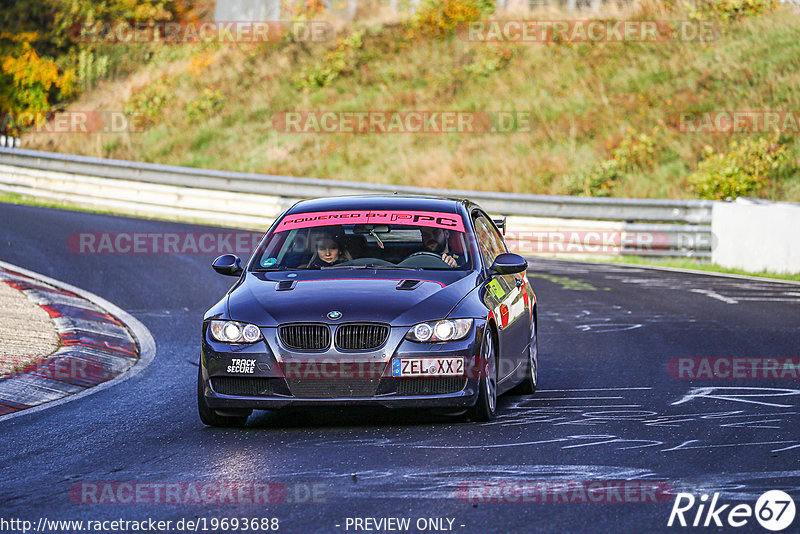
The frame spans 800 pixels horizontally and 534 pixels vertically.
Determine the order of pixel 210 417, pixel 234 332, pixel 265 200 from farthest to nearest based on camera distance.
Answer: pixel 265 200
pixel 210 417
pixel 234 332

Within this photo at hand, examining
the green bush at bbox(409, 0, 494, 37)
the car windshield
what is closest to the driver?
the car windshield

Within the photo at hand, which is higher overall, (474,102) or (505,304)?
(474,102)

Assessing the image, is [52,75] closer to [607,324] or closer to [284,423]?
[607,324]

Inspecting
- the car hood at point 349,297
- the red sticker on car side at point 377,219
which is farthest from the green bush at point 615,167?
the car hood at point 349,297

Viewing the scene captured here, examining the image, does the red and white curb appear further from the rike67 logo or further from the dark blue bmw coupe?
the rike67 logo

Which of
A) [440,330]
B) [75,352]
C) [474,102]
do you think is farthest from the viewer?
[474,102]

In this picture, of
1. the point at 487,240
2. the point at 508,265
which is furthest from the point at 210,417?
the point at 487,240

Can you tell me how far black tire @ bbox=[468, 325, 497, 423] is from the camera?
8.28m

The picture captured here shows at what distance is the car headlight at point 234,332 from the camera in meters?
8.18

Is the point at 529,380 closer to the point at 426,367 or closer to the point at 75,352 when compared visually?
the point at 426,367

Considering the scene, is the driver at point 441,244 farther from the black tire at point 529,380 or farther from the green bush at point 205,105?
the green bush at point 205,105

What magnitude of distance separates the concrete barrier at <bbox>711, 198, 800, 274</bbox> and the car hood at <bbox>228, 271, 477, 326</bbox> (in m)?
A: 11.9

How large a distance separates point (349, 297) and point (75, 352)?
418cm

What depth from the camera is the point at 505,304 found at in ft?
30.6
